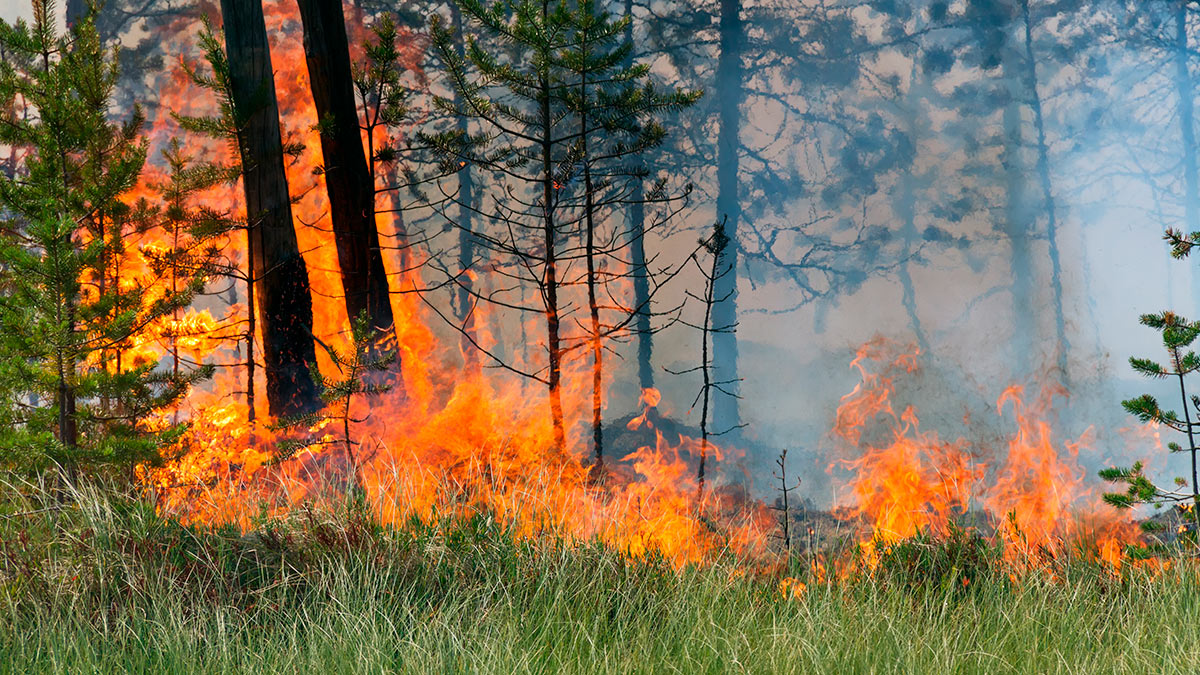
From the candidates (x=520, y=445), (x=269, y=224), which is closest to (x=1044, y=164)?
(x=520, y=445)

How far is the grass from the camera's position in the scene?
2.84 meters

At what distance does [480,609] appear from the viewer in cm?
318

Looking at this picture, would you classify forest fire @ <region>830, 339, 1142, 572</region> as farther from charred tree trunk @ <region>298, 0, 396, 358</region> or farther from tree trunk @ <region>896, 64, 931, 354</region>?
charred tree trunk @ <region>298, 0, 396, 358</region>

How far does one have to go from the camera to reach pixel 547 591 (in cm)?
335

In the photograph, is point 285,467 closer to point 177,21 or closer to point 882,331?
point 177,21

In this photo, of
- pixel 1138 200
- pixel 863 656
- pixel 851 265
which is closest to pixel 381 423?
pixel 863 656

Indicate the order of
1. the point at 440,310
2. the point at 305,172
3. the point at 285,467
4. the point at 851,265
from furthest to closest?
the point at 851,265, the point at 440,310, the point at 305,172, the point at 285,467

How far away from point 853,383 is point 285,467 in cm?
456

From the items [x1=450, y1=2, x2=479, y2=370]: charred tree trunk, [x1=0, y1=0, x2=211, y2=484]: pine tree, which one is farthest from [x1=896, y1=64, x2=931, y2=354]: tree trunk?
[x1=0, y1=0, x2=211, y2=484]: pine tree

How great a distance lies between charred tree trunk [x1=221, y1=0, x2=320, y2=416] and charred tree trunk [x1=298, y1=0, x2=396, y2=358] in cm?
37

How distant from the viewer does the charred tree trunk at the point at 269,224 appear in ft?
19.1

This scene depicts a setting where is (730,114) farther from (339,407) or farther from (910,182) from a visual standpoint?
(339,407)

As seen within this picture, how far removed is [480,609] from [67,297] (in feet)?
8.03

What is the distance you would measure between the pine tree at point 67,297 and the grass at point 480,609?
0.44 meters
